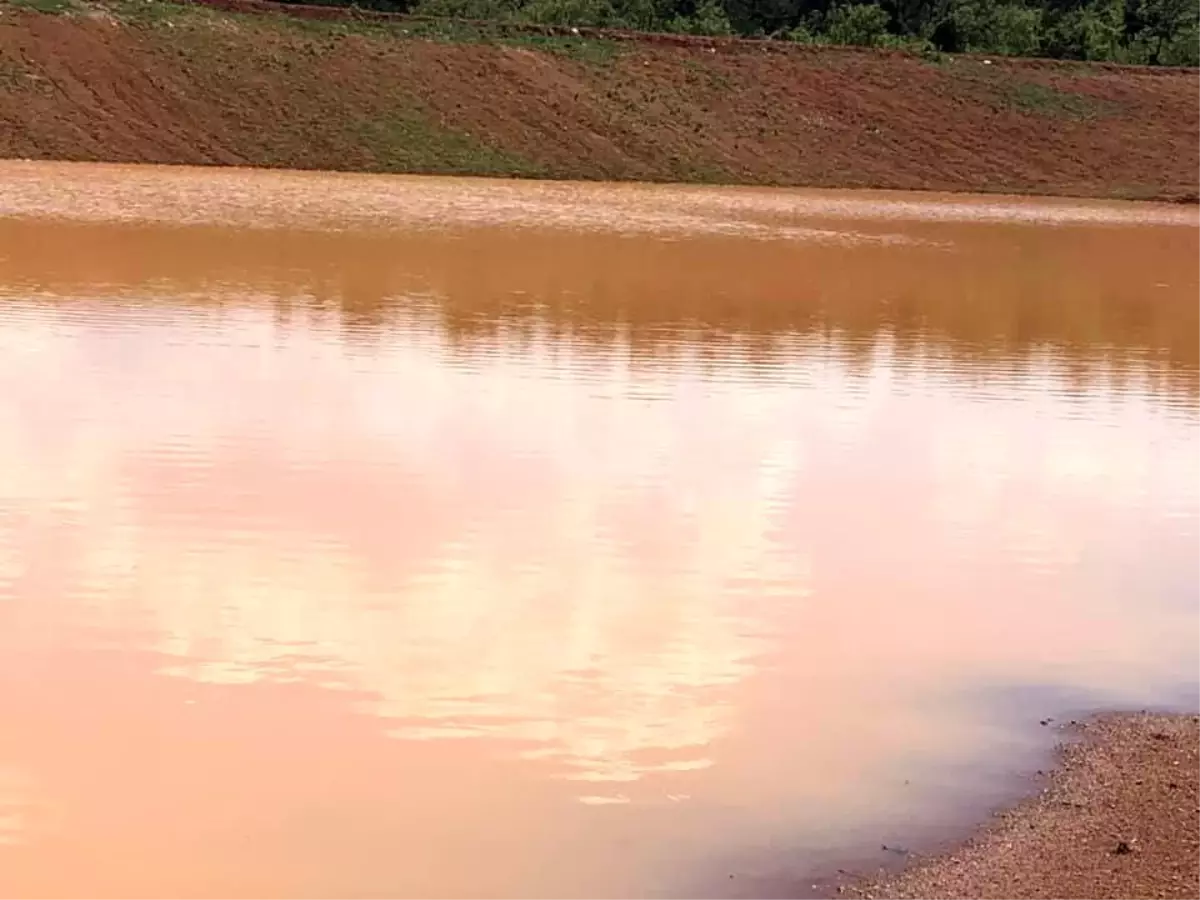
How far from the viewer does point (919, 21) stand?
7169 cm

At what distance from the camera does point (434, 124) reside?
165 ft

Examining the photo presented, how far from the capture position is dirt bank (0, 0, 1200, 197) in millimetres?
47469

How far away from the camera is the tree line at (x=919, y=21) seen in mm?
66688

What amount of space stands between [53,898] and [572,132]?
47.1 metres

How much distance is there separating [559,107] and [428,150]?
575cm

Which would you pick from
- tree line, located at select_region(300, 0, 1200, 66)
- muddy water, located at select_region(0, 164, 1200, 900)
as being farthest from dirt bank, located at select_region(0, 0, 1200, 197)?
muddy water, located at select_region(0, 164, 1200, 900)

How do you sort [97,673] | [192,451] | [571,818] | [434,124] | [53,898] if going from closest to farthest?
[53,898]
[571,818]
[97,673]
[192,451]
[434,124]

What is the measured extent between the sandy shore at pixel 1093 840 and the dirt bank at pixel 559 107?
39579mm

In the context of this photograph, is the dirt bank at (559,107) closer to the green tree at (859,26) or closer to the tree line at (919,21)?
the tree line at (919,21)

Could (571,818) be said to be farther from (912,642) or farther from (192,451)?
(192,451)

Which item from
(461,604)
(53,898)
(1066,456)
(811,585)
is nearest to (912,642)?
(811,585)

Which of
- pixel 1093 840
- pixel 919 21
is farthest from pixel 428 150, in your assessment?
pixel 1093 840

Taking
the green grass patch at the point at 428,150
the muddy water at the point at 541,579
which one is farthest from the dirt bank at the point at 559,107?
the muddy water at the point at 541,579

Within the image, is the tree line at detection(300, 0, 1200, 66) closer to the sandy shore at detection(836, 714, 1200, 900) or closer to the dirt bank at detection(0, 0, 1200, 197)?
the dirt bank at detection(0, 0, 1200, 197)
